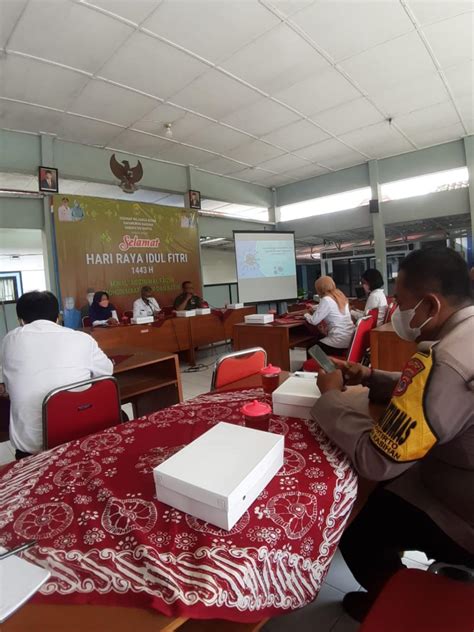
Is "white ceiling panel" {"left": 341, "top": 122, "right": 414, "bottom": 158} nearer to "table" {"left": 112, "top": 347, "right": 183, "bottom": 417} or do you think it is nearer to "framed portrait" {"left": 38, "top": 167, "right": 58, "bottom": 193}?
"framed portrait" {"left": 38, "top": 167, "right": 58, "bottom": 193}

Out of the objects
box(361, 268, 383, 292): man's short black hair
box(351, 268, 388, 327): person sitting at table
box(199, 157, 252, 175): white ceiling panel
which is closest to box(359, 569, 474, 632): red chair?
box(351, 268, 388, 327): person sitting at table

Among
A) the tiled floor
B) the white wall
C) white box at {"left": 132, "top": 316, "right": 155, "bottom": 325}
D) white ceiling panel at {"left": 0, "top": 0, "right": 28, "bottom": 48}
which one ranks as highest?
white ceiling panel at {"left": 0, "top": 0, "right": 28, "bottom": 48}

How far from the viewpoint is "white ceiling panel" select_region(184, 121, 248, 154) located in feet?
15.9

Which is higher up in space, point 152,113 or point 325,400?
point 152,113

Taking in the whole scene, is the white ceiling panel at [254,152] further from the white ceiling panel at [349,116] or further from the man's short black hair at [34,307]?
the man's short black hair at [34,307]

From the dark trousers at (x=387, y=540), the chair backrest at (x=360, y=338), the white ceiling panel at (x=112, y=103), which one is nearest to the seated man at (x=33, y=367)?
the dark trousers at (x=387, y=540)

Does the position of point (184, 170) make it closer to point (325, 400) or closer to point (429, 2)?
point (429, 2)

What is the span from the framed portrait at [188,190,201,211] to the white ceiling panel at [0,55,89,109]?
2.65 m

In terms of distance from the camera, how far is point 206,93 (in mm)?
3934

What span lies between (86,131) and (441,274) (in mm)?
5220

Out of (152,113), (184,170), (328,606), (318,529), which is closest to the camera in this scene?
(318,529)

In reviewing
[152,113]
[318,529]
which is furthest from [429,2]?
[318,529]

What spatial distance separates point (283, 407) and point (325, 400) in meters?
0.18

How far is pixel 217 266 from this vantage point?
1247cm
